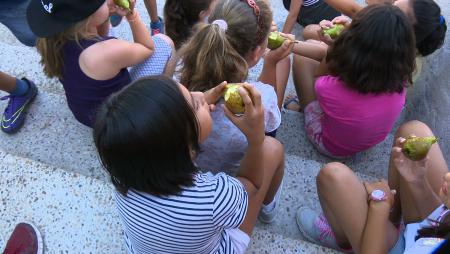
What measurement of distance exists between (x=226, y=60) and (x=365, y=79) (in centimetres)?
88

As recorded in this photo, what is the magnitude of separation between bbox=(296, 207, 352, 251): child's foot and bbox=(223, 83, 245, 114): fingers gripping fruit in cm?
99

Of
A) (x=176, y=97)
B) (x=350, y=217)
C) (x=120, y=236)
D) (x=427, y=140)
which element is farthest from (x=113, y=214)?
(x=427, y=140)

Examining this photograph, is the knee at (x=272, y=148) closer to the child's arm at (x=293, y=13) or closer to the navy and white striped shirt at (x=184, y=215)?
the navy and white striped shirt at (x=184, y=215)

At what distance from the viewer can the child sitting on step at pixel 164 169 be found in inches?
51.7

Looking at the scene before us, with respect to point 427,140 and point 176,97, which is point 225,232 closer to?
point 176,97

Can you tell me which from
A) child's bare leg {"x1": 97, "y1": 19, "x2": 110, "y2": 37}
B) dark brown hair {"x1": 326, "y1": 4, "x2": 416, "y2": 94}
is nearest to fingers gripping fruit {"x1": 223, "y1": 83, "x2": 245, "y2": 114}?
dark brown hair {"x1": 326, "y1": 4, "x2": 416, "y2": 94}

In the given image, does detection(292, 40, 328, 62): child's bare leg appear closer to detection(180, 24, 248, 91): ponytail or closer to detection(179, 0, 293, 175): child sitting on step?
detection(179, 0, 293, 175): child sitting on step

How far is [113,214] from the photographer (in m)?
2.14

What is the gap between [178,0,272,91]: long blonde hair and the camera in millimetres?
1937

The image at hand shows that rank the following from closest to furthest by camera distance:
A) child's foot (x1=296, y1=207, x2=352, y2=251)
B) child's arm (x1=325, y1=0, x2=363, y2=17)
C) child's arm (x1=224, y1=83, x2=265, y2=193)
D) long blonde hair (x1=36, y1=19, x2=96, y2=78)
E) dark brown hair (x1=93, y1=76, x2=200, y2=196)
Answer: dark brown hair (x1=93, y1=76, x2=200, y2=196) → child's arm (x1=224, y1=83, x2=265, y2=193) → long blonde hair (x1=36, y1=19, x2=96, y2=78) → child's foot (x1=296, y1=207, x2=352, y2=251) → child's arm (x1=325, y1=0, x2=363, y2=17)

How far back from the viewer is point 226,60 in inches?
77.9

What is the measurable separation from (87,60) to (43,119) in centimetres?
101

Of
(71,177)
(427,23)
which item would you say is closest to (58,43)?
(71,177)

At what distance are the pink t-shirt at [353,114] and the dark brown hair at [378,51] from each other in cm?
7
